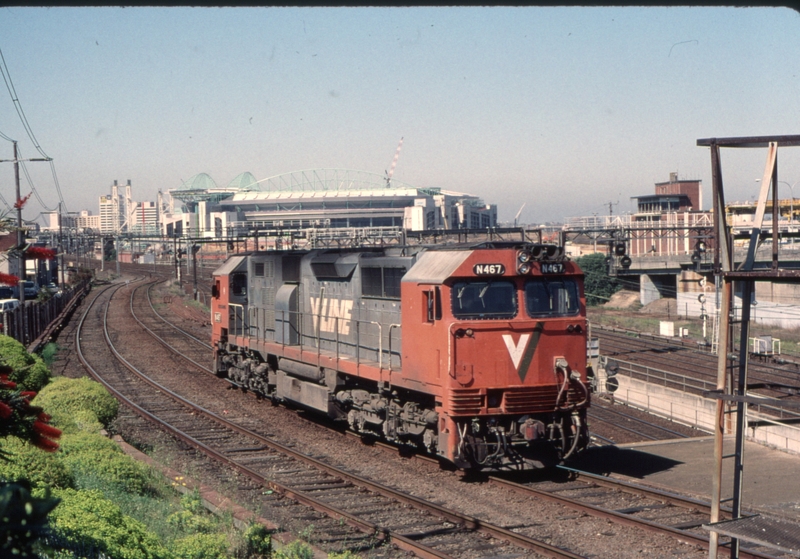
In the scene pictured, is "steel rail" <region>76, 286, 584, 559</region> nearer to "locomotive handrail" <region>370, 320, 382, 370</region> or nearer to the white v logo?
"locomotive handrail" <region>370, 320, 382, 370</region>

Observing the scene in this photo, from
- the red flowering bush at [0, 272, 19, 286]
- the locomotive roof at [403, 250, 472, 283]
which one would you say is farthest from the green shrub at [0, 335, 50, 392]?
the red flowering bush at [0, 272, 19, 286]

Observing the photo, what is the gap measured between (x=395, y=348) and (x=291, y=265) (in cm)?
521

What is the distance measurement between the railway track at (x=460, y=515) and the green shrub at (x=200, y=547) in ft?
7.04

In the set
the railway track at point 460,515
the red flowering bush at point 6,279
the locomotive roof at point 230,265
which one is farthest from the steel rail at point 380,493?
the red flowering bush at point 6,279

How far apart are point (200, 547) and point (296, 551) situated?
125 cm

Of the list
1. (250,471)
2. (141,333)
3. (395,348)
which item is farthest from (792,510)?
(141,333)

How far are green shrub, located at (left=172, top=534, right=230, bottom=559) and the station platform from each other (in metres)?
6.22

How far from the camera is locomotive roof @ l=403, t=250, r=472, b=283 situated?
11.4 metres

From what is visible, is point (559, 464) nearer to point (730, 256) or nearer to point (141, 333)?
point (730, 256)

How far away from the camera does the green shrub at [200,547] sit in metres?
6.59

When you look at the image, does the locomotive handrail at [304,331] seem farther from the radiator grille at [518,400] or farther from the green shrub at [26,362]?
the green shrub at [26,362]

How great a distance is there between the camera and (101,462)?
9.39m

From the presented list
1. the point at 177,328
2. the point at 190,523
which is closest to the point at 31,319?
the point at 177,328

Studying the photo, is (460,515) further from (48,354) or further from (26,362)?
(48,354)
